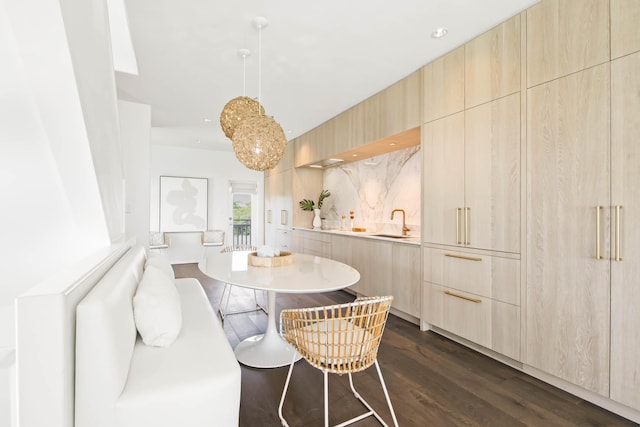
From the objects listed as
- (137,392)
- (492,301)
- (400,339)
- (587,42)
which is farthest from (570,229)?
(137,392)

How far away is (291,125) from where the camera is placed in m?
5.02

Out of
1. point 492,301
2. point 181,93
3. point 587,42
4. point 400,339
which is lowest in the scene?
point 400,339

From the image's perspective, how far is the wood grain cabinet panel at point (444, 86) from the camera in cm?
261

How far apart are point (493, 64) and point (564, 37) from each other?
0.47 metres

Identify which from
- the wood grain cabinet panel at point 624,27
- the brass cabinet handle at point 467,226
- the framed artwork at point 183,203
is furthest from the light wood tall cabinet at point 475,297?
the framed artwork at point 183,203

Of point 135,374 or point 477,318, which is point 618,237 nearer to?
point 477,318

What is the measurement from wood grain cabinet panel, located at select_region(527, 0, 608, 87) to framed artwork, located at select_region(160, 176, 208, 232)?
6.10 metres

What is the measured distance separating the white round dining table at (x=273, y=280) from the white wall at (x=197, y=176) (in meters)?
4.17

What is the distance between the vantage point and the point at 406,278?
3160mm

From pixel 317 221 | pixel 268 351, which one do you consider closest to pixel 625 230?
pixel 268 351

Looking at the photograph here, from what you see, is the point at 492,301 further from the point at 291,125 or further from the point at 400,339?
the point at 291,125

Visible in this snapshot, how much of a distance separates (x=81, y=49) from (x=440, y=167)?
260 centimetres

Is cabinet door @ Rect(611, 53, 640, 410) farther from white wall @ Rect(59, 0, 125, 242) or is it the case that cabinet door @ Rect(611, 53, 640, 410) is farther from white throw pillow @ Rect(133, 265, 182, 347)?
white wall @ Rect(59, 0, 125, 242)

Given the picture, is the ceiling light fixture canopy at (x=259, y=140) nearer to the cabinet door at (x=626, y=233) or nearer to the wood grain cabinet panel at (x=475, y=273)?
the wood grain cabinet panel at (x=475, y=273)
